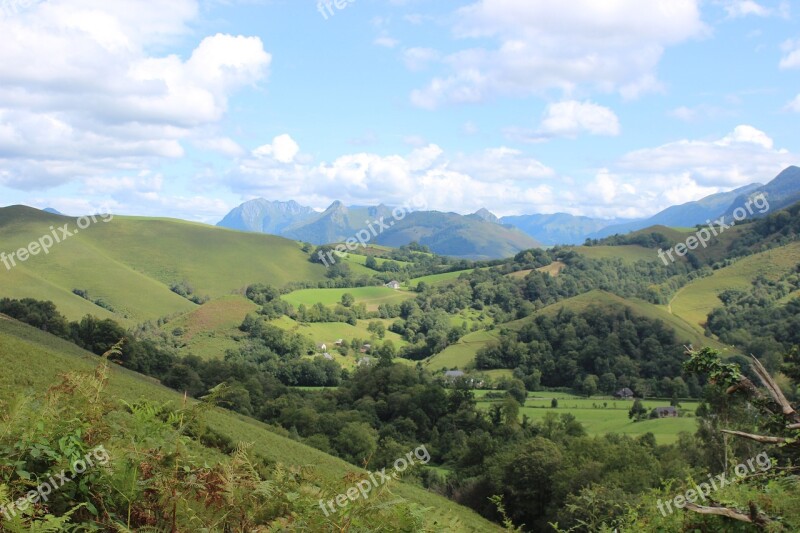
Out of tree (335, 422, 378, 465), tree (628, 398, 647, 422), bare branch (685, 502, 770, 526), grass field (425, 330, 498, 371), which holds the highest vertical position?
bare branch (685, 502, 770, 526)

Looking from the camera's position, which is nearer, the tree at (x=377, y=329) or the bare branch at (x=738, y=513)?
the bare branch at (x=738, y=513)

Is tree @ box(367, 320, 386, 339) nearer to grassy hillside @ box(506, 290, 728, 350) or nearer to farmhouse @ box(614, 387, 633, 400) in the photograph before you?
grassy hillside @ box(506, 290, 728, 350)

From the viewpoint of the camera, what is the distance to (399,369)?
95688 mm

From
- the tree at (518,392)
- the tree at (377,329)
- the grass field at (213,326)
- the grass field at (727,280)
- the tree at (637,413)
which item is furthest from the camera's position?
the tree at (377,329)

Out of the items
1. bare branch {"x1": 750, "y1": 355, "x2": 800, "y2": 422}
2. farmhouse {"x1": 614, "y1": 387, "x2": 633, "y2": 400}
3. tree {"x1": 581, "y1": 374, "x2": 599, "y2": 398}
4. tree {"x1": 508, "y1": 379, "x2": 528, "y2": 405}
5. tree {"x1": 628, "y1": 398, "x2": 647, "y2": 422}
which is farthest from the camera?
tree {"x1": 581, "y1": 374, "x2": 599, "y2": 398}

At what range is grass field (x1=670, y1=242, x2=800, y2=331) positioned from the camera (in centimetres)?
14512

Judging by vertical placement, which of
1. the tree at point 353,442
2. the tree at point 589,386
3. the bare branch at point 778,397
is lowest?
the tree at point 589,386

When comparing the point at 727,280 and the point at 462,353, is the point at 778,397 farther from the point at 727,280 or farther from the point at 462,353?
the point at 727,280

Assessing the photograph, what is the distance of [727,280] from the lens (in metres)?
157

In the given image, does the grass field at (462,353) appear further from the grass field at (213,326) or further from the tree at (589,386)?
the grass field at (213,326)

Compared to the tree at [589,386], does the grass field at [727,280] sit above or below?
above

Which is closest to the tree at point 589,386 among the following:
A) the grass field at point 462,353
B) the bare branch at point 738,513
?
the grass field at point 462,353

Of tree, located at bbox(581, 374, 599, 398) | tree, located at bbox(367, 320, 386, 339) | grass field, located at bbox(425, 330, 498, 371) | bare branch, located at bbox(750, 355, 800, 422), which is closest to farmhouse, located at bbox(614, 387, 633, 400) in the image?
tree, located at bbox(581, 374, 599, 398)

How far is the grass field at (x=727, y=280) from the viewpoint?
145m
